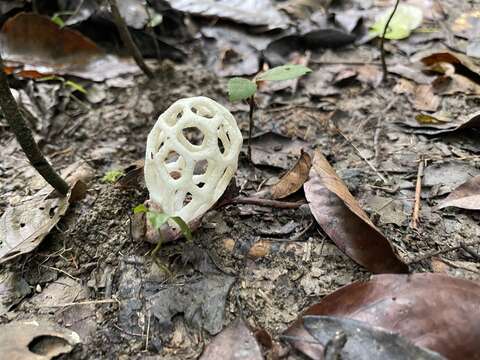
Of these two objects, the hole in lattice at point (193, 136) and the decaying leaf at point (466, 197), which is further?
A: the hole in lattice at point (193, 136)

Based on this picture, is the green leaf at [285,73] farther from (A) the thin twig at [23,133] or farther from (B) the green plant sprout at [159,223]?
(A) the thin twig at [23,133]

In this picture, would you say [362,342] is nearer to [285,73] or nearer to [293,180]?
[293,180]

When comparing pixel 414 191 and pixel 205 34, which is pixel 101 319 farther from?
pixel 205 34

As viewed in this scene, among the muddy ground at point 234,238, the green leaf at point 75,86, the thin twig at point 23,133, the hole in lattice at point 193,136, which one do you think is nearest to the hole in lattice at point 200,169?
the muddy ground at point 234,238

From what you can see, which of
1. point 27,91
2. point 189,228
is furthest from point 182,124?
point 27,91

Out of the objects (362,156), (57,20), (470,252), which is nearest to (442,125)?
(362,156)

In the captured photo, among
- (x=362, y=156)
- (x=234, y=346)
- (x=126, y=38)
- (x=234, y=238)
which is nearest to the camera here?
(x=234, y=346)

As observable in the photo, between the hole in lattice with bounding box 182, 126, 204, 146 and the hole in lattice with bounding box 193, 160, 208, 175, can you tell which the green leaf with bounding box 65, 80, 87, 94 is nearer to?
the hole in lattice with bounding box 182, 126, 204, 146
